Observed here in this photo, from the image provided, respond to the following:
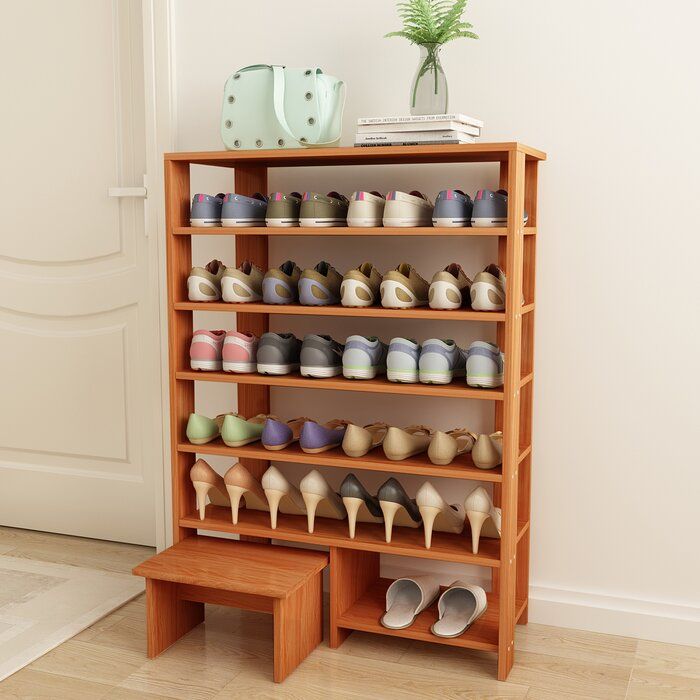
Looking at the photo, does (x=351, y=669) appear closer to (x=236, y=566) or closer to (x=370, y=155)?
(x=236, y=566)

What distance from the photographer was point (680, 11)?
2.13 m

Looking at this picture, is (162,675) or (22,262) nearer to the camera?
(162,675)

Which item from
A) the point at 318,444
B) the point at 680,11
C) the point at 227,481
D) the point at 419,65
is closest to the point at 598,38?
the point at 680,11

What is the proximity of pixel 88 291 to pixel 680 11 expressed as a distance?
191 centimetres

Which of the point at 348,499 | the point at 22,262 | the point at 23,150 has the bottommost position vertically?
the point at 348,499

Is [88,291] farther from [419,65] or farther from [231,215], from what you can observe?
[419,65]

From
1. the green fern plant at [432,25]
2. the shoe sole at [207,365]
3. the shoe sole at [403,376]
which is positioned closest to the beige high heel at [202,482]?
the shoe sole at [207,365]

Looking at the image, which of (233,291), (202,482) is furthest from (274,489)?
(233,291)

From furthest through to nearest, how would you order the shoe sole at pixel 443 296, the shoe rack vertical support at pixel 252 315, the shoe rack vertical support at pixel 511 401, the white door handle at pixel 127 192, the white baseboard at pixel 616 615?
the white door handle at pixel 127 192, the shoe rack vertical support at pixel 252 315, the white baseboard at pixel 616 615, the shoe sole at pixel 443 296, the shoe rack vertical support at pixel 511 401

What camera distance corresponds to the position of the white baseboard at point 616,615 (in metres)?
2.30

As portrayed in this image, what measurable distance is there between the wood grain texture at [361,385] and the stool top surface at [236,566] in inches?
17.3

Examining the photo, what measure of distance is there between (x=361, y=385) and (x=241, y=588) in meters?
0.56

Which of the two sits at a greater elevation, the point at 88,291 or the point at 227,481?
the point at 88,291

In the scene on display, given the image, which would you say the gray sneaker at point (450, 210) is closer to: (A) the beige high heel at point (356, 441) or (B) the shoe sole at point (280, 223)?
(B) the shoe sole at point (280, 223)
